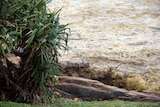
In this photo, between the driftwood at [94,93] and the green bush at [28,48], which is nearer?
the green bush at [28,48]

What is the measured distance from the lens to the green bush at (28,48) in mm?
6645

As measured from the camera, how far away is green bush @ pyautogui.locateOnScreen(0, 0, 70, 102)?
6645 mm

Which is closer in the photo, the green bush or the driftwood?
the green bush

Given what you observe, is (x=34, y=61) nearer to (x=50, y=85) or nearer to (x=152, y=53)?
(x=50, y=85)

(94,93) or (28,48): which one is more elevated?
(28,48)

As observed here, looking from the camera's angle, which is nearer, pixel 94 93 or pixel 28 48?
pixel 28 48

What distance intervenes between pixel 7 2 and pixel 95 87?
2.79 meters

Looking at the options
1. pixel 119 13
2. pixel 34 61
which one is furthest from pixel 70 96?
pixel 119 13

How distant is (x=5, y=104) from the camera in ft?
21.8

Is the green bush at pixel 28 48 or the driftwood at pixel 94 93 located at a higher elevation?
the green bush at pixel 28 48

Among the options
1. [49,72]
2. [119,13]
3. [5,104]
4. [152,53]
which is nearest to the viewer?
[5,104]

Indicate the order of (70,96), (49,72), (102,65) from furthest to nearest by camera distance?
(102,65) < (70,96) < (49,72)

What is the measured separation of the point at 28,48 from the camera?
6949mm

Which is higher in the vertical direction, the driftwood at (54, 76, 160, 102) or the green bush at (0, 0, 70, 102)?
the green bush at (0, 0, 70, 102)
